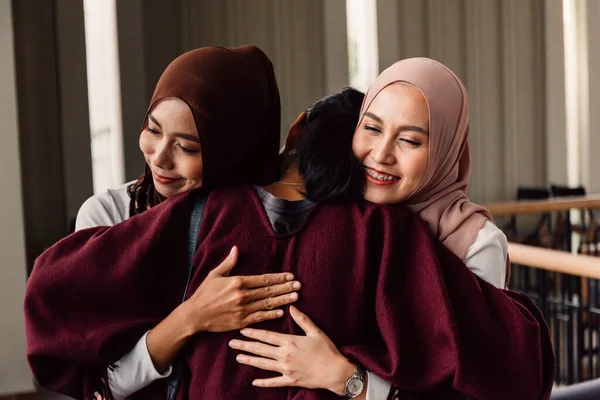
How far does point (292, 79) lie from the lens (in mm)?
5988

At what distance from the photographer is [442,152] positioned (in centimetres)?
126

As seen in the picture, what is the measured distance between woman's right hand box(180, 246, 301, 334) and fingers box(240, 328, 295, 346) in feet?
0.06

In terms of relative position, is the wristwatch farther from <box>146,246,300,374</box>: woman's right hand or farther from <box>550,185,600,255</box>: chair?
<box>550,185,600,255</box>: chair

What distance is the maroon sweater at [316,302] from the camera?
1.17 m

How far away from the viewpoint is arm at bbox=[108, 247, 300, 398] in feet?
3.88

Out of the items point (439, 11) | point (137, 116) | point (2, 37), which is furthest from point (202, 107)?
point (439, 11)

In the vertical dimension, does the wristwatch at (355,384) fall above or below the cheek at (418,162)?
below

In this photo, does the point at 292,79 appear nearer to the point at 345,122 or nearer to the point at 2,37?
the point at 2,37

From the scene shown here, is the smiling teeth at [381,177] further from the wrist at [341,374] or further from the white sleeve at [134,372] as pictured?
the white sleeve at [134,372]

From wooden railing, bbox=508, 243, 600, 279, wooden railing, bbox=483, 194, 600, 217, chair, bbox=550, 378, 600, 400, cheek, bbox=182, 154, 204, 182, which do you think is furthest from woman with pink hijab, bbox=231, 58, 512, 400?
wooden railing, bbox=483, 194, 600, 217

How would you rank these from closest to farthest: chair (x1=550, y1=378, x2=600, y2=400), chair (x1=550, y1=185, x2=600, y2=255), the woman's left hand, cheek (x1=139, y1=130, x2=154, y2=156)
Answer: the woman's left hand → cheek (x1=139, y1=130, x2=154, y2=156) → chair (x1=550, y1=378, x2=600, y2=400) → chair (x1=550, y1=185, x2=600, y2=255)

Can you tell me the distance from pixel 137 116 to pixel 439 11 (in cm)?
321

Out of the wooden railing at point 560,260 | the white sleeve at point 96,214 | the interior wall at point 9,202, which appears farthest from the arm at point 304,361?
the interior wall at point 9,202

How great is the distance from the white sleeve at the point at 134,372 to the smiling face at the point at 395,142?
49 centimetres
